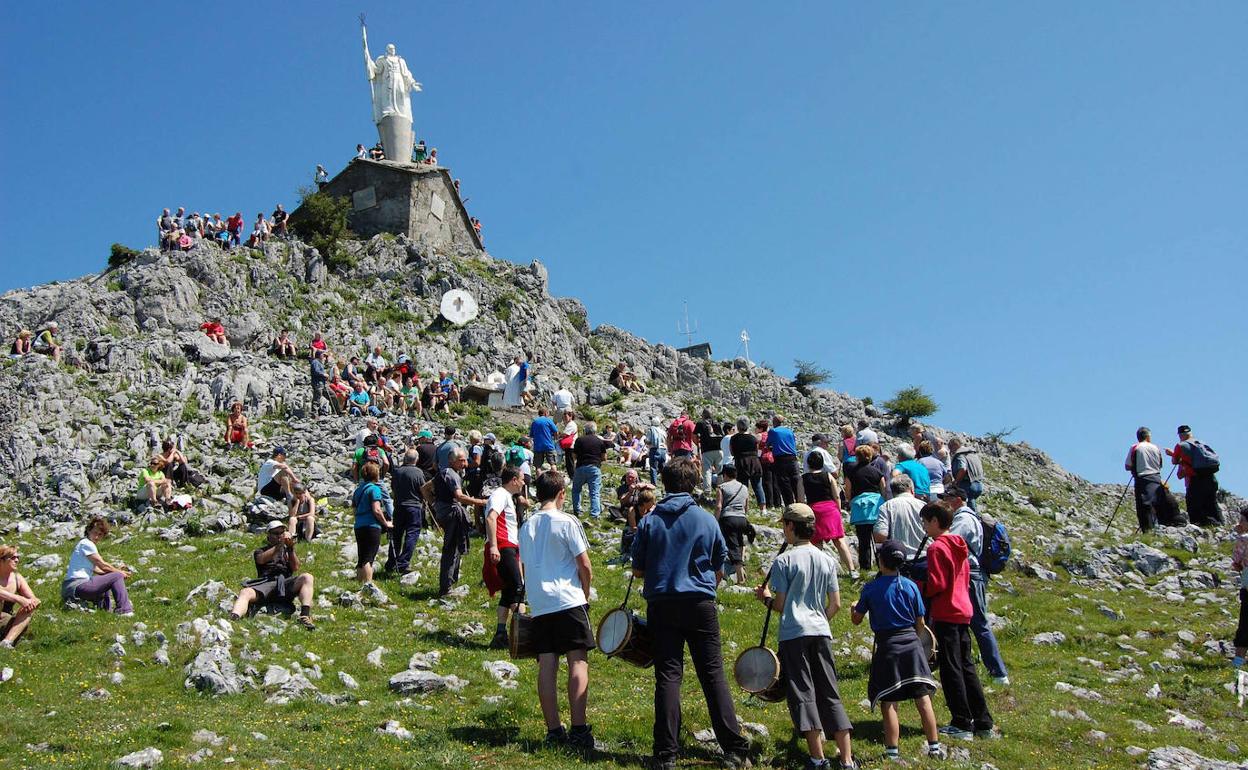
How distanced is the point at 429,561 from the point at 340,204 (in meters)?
38.7

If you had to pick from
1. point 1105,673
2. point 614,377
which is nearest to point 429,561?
point 1105,673

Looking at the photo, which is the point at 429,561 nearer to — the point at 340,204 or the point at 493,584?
the point at 493,584

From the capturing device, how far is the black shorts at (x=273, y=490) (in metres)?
20.9

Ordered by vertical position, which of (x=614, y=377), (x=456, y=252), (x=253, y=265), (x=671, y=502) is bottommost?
(x=671, y=502)

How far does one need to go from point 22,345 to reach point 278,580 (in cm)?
2394

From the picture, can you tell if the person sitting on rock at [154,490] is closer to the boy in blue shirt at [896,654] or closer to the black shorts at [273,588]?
the black shorts at [273,588]

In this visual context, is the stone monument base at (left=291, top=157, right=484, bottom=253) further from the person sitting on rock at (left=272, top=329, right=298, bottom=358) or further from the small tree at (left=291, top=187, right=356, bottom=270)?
the person sitting on rock at (left=272, top=329, right=298, bottom=358)

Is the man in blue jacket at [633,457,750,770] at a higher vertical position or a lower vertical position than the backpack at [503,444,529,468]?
lower

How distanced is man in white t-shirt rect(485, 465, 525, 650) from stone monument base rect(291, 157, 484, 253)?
43.9 meters

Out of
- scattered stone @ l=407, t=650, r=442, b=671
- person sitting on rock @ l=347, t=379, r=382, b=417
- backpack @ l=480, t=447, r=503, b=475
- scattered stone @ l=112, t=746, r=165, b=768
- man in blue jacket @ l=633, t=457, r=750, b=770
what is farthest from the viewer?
person sitting on rock @ l=347, t=379, r=382, b=417

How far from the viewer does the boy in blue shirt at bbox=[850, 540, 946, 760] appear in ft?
27.8

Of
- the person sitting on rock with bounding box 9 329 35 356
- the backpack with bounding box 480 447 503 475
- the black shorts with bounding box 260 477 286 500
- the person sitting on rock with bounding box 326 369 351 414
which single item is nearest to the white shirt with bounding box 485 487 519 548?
the backpack with bounding box 480 447 503 475

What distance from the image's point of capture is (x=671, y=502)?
8.45 m

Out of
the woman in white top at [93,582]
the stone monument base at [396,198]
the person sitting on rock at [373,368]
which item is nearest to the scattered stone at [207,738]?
the woman in white top at [93,582]
